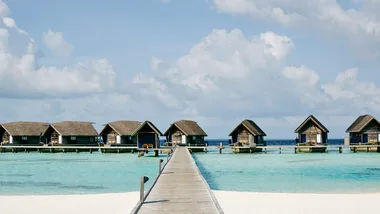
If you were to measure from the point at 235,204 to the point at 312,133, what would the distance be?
47682mm

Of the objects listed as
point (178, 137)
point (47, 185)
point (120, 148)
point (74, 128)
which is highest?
point (74, 128)

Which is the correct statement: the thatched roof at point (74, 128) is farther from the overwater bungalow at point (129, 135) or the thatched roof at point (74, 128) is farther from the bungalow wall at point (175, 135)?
the bungalow wall at point (175, 135)

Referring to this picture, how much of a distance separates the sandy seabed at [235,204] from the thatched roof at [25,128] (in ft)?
159

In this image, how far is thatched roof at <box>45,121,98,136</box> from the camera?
209 feet

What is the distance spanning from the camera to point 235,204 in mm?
17266

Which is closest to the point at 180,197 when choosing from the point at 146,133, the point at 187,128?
the point at 146,133

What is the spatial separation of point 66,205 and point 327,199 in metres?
10.6

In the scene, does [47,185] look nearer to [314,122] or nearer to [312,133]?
[314,122]

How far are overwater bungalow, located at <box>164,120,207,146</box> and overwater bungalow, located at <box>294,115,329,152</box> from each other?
14064mm

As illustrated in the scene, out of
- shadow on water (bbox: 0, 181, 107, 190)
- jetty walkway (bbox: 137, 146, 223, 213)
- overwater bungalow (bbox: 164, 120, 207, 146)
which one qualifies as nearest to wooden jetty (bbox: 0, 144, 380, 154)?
overwater bungalow (bbox: 164, 120, 207, 146)

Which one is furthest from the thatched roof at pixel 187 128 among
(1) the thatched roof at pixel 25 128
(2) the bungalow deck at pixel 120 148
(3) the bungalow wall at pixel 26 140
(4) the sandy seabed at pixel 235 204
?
(4) the sandy seabed at pixel 235 204

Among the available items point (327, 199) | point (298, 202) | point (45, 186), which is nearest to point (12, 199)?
point (45, 186)

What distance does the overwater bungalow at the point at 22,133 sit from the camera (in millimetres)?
65312

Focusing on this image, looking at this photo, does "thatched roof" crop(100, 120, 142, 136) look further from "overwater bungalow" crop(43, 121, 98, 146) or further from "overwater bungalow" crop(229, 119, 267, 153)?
"overwater bungalow" crop(229, 119, 267, 153)
